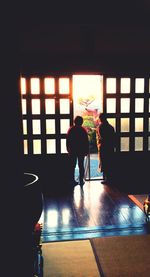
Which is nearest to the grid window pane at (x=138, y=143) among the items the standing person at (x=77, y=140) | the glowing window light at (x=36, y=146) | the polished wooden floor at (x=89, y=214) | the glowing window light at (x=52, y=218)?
the polished wooden floor at (x=89, y=214)

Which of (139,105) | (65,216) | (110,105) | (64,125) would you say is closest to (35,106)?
(64,125)

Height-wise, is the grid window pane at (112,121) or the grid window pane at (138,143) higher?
the grid window pane at (112,121)

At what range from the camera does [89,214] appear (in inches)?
188

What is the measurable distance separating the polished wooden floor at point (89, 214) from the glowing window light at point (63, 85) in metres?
1.94

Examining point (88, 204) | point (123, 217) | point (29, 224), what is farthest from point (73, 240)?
point (29, 224)

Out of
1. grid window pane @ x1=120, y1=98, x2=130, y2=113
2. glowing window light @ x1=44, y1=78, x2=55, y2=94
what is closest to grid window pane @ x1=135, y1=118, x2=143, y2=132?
grid window pane @ x1=120, y1=98, x2=130, y2=113

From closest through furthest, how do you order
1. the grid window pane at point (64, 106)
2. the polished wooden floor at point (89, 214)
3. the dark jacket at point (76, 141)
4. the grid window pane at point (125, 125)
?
the polished wooden floor at point (89, 214) < the dark jacket at point (76, 141) < the grid window pane at point (64, 106) < the grid window pane at point (125, 125)

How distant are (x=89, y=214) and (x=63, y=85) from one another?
279 centimetres

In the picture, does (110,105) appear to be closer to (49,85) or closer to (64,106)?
(64,106)

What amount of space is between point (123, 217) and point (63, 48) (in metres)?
2.76

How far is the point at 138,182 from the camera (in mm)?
6516

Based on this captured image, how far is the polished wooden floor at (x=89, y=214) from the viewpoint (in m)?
4.13

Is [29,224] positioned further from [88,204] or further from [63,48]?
[63,48]

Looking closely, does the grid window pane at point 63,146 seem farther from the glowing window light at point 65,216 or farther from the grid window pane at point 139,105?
the glowing window light at point 65,216
